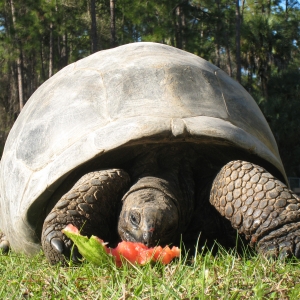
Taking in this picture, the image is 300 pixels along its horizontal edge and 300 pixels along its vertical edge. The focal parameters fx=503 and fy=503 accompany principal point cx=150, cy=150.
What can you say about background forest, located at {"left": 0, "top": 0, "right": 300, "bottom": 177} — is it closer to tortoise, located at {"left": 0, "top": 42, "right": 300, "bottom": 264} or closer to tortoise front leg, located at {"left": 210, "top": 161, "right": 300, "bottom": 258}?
tortoise, located at {"left": 0, "top": 42, "right": 300, "bottom": 264}

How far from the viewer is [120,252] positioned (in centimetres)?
225

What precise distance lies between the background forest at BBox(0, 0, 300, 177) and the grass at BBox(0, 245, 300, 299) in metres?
12.6

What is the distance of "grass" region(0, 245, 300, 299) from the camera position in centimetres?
173

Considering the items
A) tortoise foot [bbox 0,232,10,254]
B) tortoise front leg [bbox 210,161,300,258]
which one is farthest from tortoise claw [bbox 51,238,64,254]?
tortoise foot [bbox 0,232,10,254]

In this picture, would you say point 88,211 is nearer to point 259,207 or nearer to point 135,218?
point 135,218

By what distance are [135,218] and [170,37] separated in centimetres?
1957

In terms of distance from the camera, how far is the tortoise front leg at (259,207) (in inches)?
94.7

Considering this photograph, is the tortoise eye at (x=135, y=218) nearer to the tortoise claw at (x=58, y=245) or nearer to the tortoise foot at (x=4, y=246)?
the tortoise claw at (x=58, y=245)

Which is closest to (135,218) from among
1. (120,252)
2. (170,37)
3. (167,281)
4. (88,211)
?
(120,252)

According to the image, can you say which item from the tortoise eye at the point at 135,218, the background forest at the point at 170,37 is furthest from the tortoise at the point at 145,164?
the background forest at the point at 170,37

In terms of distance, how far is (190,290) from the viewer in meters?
1.71

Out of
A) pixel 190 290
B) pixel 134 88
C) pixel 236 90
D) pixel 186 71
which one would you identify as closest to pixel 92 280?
pixel 190 290

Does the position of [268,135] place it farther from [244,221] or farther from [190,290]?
[190,290]

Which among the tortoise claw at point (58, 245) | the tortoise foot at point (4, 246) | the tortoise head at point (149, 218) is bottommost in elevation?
the tortoise foot at point (4, 246)
